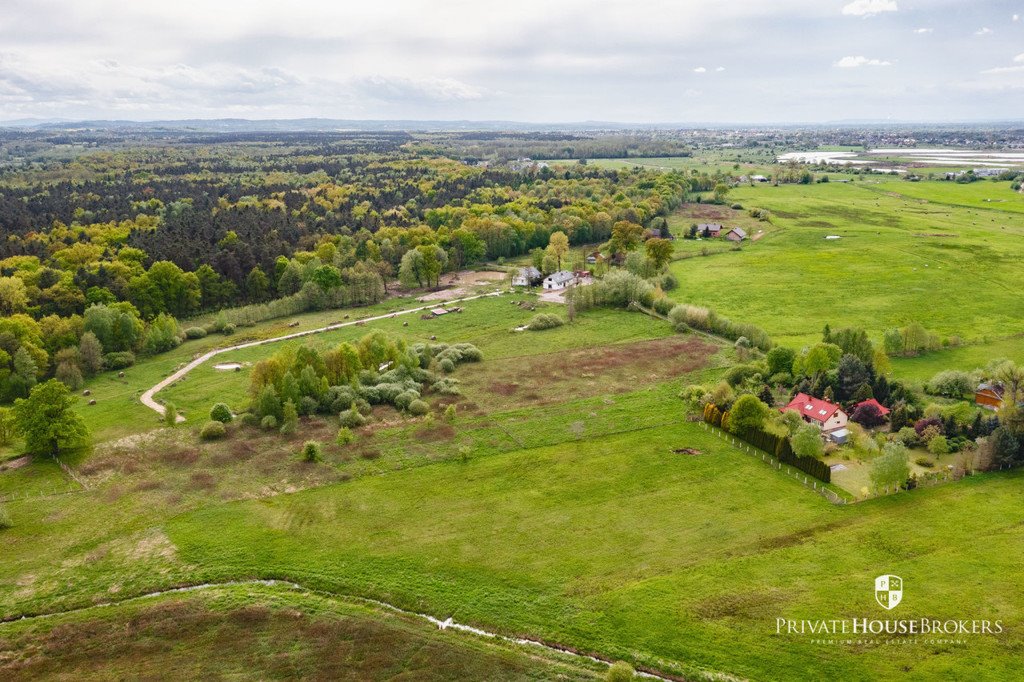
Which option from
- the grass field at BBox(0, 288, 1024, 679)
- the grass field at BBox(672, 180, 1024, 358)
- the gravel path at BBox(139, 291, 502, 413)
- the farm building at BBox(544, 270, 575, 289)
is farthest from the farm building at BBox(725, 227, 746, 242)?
the grass field at BBox(0, 288, 1024, 679)

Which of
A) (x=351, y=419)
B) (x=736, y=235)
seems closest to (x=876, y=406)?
(x=351, y=419)

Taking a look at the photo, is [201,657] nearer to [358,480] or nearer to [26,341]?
[358,480]

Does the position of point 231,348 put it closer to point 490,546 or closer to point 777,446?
point 490,546

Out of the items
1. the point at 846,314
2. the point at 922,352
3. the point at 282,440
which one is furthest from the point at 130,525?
the point at 846,314

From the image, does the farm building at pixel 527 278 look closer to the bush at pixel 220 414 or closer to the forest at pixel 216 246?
the forest at pixel 216 246

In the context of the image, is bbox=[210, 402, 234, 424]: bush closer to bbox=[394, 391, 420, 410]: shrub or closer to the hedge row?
bbox=[394, 391, 420, 410]: shrub

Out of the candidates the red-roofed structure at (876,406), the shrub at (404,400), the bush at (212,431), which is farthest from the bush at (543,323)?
the bush at (212,431)
